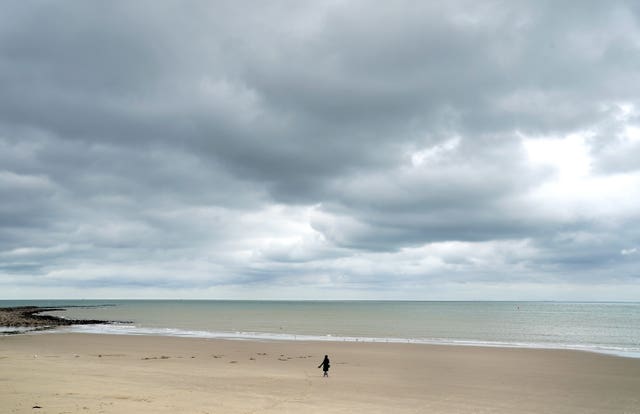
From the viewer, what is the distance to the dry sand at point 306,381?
828 inches

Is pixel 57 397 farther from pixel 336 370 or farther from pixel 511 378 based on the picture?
pixel 511 378

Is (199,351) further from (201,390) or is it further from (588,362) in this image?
(588,362)

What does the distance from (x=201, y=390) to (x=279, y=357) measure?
18.7 meters

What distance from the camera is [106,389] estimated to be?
22.8 meters

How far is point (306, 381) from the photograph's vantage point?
2925 centimetres

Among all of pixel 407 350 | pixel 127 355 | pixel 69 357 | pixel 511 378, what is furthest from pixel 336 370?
pixel 69 357

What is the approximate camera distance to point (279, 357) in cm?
4216

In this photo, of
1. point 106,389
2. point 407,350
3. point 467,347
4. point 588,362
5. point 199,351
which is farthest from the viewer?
point 467,347

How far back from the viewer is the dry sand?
828 inches

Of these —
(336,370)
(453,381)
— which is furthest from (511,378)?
(336,370)

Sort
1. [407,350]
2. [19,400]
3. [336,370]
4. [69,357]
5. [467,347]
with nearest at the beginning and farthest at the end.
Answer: [19,400], [336,370], [69,357], [407,350], [467,347]

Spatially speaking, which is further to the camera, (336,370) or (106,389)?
(336,370)

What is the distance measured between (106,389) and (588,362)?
132ft

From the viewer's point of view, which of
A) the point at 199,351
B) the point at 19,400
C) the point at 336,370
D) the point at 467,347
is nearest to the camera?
the point at 19,400
